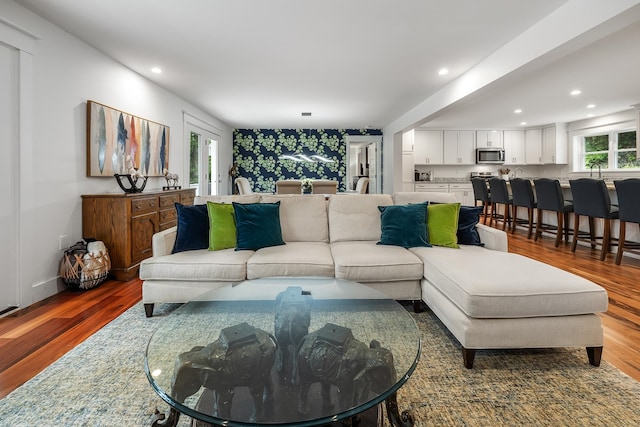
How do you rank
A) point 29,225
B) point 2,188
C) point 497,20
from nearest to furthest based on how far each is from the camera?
point 2,188 < point 29,225 < point 497,20

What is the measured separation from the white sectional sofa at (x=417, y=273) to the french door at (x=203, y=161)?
3.51 meters

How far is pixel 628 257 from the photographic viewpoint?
4.34m

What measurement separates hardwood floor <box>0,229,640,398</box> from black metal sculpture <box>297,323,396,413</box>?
5.02ft

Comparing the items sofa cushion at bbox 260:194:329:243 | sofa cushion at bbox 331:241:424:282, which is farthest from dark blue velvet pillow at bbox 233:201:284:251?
sofa cushion at bbox 331:241:424:282

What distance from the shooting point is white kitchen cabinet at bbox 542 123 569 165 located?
837 cm

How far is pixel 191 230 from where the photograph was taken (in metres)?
2.77

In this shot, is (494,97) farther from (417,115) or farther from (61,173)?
(61,173)

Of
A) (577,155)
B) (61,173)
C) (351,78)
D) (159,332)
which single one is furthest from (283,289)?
(577,155)

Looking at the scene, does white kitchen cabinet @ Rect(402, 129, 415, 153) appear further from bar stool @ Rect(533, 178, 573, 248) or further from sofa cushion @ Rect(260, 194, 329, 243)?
sofa cushion @ Rect(260, 194, 329, 243)

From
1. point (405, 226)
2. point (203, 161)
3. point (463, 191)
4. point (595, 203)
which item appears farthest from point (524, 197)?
point (203, 161)

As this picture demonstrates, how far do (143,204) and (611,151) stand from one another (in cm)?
932

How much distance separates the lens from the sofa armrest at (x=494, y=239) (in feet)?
8.78

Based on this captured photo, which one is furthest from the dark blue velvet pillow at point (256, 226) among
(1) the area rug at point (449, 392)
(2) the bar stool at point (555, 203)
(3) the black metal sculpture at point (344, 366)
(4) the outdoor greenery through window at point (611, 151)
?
(4) the outdoor greenery through window at point (611, 151)

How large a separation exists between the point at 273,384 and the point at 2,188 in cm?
281
